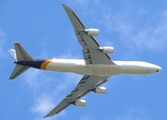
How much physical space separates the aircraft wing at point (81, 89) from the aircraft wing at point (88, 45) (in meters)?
6.86

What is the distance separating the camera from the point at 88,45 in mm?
87688

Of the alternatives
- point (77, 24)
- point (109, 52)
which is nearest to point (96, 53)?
point (109, 52)

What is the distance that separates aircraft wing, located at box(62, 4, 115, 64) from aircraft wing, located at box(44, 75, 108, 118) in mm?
6861

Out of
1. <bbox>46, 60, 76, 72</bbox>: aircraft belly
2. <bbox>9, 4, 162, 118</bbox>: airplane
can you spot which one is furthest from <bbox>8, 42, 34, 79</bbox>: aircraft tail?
<bbox>46, 60, 76, 72</bbox>: aircraft belly

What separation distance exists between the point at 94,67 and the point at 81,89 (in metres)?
10.5

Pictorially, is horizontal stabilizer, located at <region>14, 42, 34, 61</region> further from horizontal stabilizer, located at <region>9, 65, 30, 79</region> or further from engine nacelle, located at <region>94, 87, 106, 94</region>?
engine nacelle, located at <region>94, 87, 106, 94</region>

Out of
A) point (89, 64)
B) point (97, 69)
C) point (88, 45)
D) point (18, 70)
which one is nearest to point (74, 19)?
point (88, 45)

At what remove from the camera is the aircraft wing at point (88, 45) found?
82938 mm

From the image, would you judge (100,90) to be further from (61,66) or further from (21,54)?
(21,54)

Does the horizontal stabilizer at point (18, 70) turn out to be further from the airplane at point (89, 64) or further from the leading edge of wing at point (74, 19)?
the leading edge of wing at point (74, 19)

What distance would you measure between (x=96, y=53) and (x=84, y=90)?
42.3ft

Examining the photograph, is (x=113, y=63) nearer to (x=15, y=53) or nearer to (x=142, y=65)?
A: (x=142, y=65)

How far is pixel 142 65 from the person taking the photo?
302ft

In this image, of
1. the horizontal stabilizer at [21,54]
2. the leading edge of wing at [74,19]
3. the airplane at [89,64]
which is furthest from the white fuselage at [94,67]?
the leading edge of wing at [74,19]
